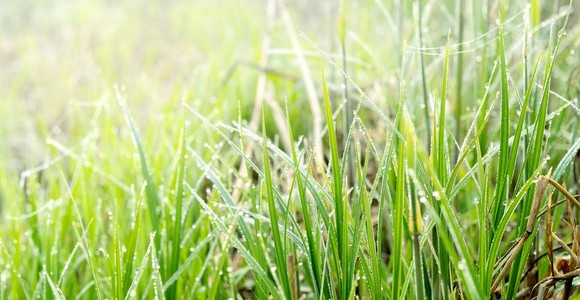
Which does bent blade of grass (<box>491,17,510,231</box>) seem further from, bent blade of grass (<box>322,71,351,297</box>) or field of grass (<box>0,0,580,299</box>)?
bent blade of grass (<box>322,71,351,297</box>)

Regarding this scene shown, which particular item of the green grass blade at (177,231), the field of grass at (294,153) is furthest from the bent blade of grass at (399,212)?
the green grass blade at (177,231)

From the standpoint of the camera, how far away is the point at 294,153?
58cm

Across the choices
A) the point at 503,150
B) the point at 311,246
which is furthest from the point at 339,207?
the point at 503,150

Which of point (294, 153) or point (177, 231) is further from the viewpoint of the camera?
point (177, 231)

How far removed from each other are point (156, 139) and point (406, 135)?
0.77 meters

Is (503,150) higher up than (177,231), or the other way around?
(503,150)

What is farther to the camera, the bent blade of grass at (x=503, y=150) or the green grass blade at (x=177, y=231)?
the green grass blade at (x=177, y=231)

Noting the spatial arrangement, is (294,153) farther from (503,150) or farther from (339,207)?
(503,150)

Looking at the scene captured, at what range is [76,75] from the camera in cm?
222

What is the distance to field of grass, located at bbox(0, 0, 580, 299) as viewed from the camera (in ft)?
1.88

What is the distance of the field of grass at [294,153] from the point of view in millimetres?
572

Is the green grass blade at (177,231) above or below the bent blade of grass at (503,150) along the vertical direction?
below

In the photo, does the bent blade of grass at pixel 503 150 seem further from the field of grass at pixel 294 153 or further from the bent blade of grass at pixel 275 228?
the bent blade of grass at pixel 275 228

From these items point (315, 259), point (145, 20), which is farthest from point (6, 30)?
point (315, 259)
